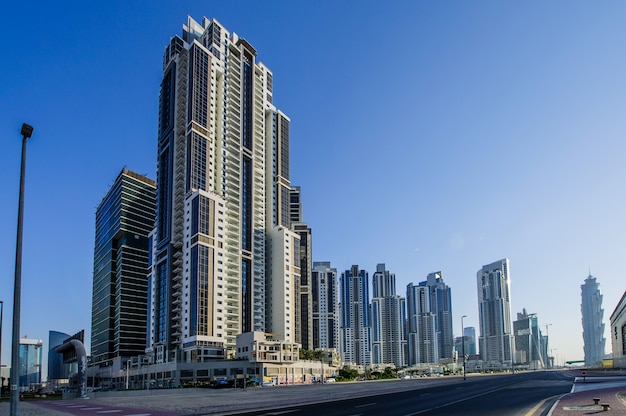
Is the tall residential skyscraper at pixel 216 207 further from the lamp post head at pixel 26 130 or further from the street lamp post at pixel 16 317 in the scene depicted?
the lamp post head at pixel 26 130

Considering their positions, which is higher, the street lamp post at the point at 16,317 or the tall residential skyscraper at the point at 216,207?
the tall residential skyscraper at the point at 216,207

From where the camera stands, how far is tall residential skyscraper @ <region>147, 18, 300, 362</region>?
139750 mm

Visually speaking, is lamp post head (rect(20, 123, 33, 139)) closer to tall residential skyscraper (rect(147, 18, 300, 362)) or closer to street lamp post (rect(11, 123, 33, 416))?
street lamp post (rect(11, 123, 33, 416))

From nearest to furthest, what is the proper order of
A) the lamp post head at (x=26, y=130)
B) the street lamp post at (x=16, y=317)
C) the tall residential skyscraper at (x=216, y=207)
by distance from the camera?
the street lamp post at (x=16, y=317) < the lamp post head at (x=26, y=130) < the tall residential skyscraper at (x=216, y=207)

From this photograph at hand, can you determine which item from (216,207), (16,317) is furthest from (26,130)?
(216,207)

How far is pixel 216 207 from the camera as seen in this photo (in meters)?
146

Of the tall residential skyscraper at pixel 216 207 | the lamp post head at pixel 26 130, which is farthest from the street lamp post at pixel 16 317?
the tall residential skyscraper at pixel 216 207

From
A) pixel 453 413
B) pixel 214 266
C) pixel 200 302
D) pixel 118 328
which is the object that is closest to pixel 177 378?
pixel 200 302

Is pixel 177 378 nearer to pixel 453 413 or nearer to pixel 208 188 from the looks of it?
pixel 208 188

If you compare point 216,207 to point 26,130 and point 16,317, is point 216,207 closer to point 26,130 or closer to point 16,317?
point 26,130

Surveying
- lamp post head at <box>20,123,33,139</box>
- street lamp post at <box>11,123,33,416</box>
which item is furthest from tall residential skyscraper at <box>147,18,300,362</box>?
lamp post head at <box>20,123,33,139</box>

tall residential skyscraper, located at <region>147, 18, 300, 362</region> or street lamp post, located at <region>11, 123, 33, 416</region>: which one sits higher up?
tall residential skyscraper, located at <region>147, 18, 300, 362</region>

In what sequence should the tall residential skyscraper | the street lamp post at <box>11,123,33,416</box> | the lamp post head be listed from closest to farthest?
the street lamp post at <box>11,123,33,416</box>, the lamp post head, the tall residential skyscraper

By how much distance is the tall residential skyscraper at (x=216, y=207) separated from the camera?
13975 cm
